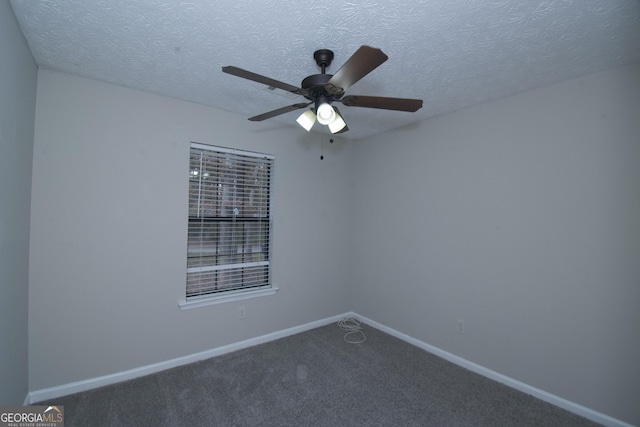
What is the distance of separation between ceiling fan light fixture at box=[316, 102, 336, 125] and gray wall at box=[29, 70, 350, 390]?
159 centimetres

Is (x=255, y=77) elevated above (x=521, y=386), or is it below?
above

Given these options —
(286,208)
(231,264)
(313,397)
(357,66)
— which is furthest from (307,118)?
(313,397)

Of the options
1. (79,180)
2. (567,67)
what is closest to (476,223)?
(567,67)

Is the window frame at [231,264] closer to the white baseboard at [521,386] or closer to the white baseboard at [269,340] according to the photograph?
the white baseboard at [269,340]

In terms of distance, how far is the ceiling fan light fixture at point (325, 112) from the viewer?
1.70 metres

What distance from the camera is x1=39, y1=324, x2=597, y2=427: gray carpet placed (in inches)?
80.4

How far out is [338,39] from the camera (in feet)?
5.77

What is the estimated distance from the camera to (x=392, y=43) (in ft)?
5.90

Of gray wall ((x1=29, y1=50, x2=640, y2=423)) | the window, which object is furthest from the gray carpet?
the window

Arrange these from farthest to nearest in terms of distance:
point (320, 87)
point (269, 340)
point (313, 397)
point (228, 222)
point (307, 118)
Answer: point (269, 340), point (228, 222), point (313, 397), point (307, 118), point (320, 87)

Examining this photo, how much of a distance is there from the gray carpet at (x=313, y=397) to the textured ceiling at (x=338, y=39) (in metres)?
2.53

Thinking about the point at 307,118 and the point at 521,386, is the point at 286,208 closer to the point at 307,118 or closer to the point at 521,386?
the point at 307,118

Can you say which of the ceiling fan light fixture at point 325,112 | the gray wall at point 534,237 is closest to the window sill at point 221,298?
the gray wall at point 534,237
